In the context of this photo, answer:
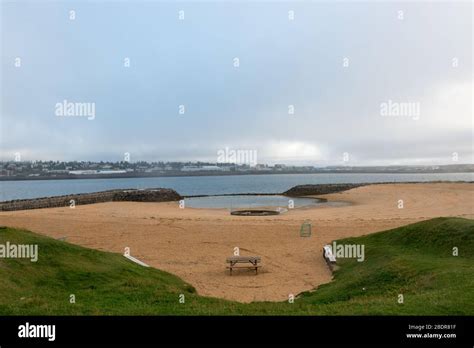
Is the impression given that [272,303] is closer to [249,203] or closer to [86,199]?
[249,203]

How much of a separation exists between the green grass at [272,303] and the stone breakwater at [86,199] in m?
38.5

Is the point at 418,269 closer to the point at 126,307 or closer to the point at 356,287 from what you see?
the point at 356,287

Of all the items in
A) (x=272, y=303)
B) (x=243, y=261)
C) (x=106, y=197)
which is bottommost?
(x=106, y=197)

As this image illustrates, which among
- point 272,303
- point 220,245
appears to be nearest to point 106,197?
point 220,245

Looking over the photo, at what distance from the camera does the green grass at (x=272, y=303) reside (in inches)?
289

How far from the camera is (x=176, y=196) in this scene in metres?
69.2

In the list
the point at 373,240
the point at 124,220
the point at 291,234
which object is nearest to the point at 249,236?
the point at 291,234

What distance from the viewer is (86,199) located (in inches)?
2181

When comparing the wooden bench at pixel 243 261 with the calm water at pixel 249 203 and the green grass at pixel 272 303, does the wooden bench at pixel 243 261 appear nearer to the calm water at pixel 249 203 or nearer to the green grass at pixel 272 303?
the green grass at pixel 272 303

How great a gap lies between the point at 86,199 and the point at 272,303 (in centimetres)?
5093

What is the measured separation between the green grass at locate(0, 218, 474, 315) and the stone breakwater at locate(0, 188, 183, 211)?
38.5 m

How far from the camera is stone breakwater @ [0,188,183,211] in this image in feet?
156

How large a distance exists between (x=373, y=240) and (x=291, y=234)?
263 inches
